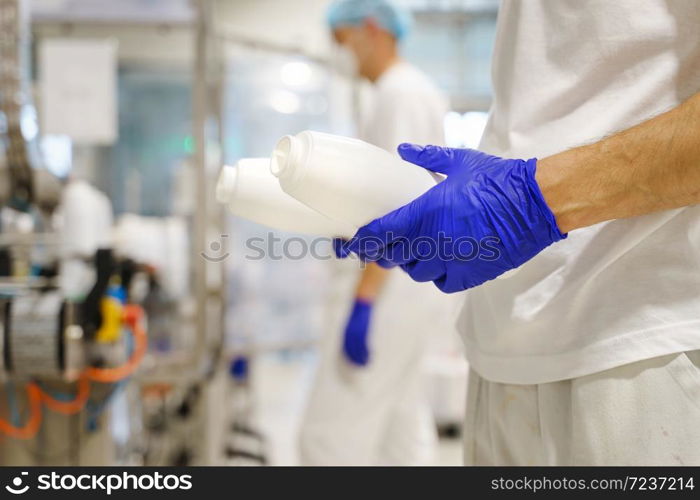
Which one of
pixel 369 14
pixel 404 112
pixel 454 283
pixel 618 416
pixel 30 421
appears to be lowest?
pixel 30 421

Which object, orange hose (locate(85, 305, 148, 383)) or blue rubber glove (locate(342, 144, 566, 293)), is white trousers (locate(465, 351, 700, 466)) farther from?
orange hose (locate(85, 305, 148, 383))

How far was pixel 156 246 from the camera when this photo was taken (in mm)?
2615

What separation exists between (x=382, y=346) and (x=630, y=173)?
133cm

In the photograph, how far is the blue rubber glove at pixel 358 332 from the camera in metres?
1.80

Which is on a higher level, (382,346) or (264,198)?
(264,198)

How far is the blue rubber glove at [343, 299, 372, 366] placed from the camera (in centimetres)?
180

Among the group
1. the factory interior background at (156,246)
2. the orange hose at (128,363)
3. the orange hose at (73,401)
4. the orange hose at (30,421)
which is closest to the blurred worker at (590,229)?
the factory interior background at (156,246)

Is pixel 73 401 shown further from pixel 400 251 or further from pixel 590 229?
pixel 590 229

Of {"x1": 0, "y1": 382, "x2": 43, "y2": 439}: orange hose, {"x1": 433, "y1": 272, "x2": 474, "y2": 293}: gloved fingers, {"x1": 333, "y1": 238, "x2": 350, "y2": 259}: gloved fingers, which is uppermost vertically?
{"x1": 333, "y1": 238, "x2": 350, "y2": 259}: gloved fingers

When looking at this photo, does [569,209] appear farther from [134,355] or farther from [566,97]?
[134,355]

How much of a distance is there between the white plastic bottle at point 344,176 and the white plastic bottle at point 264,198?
77mm

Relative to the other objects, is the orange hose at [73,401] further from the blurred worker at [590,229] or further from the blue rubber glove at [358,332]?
the blurred worker at [590,229]

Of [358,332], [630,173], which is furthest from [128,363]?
[630,173]

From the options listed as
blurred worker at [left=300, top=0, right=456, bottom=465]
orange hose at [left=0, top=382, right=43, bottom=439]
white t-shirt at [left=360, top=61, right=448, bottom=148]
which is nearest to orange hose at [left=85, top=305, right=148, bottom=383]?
orange hose at [left=0, top=382, right=43, bottom=439]
